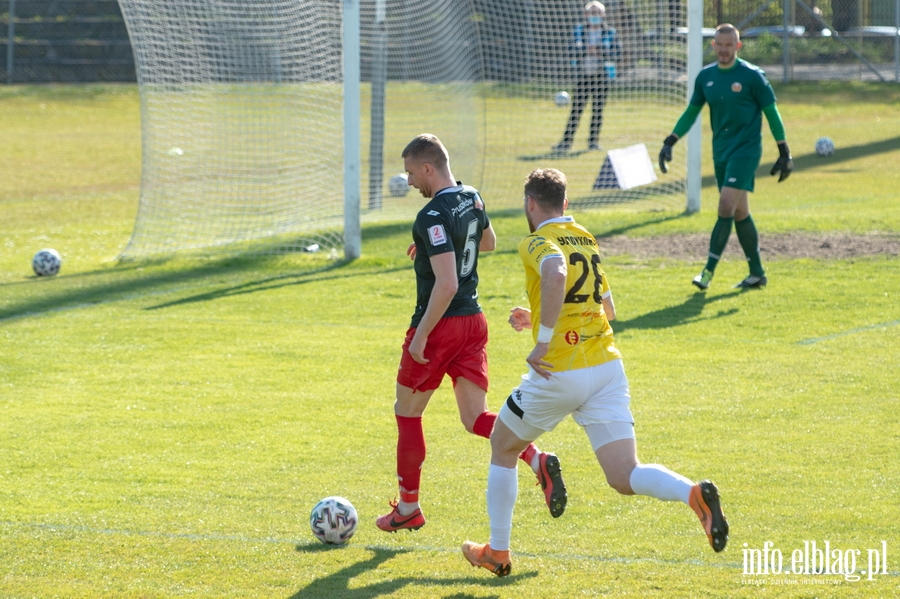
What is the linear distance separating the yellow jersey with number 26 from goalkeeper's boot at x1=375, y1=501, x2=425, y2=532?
1219 mm

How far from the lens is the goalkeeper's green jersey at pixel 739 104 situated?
34.8ft

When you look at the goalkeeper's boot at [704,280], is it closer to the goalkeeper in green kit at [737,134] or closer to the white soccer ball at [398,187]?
the goalkeeper in green kit at [737,134]

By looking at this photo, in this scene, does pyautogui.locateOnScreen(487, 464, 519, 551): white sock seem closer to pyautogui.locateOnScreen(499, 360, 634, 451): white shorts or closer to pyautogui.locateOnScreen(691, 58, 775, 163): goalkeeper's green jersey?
pyautogui.locateOnScreen(499, 360, 634, 451): white shorts

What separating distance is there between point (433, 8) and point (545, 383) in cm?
1254

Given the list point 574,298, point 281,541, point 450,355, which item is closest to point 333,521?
point 281,541

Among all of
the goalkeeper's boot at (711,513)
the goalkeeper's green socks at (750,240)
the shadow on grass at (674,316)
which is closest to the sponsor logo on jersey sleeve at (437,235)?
the goalkeeper's boot at (711,513)

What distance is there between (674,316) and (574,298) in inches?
213

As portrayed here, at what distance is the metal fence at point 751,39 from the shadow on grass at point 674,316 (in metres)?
19.0

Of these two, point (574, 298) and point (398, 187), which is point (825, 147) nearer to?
point (398, 187)

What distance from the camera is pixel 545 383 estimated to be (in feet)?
15.8

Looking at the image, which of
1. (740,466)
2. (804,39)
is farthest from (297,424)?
(804,39)

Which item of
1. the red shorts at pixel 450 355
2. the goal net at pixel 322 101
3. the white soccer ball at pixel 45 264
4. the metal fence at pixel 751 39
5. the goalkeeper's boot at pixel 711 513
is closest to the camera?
the goalkeeper's boot at pixel 711 513

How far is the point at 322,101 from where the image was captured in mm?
15422

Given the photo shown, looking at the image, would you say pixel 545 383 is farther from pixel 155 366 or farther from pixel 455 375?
pixel 155 366
